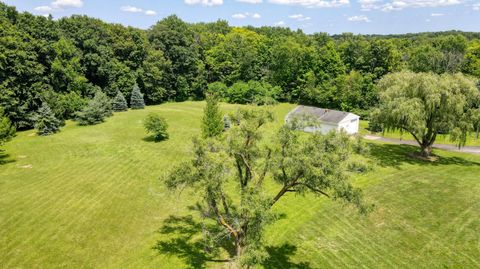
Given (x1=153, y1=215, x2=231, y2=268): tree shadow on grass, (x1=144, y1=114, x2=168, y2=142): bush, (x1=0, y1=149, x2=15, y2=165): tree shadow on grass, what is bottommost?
(x1=153, y1=215, x2=231, y2=268): tree shadow on grass

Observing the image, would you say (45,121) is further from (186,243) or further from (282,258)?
(282,258)

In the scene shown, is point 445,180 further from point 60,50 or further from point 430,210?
point 60,50

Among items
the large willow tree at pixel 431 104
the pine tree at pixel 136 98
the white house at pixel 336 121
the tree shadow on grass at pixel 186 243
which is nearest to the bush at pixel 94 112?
the pine tree at pixel 136 98

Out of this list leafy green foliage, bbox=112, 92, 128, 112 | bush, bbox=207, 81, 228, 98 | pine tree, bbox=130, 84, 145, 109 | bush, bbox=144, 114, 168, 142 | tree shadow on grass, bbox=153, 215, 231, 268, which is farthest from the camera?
bush, bbox=207, 81, 228, 98

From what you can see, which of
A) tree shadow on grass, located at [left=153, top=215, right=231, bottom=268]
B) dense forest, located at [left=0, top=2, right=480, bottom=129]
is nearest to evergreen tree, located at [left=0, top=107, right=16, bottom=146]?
dense forest, located at [left=0, top=2, right=480, bottom=129]

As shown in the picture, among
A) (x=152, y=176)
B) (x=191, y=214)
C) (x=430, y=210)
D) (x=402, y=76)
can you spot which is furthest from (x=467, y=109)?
(x=152, y=176)

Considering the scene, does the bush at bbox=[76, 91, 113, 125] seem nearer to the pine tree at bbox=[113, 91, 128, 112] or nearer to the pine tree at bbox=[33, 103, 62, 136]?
the pine tree at bbox=[33, 103, 62, 136]

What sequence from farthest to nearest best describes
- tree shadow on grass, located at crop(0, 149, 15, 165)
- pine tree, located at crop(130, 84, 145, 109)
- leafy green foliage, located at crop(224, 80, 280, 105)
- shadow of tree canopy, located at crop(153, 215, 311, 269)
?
leafy green foliage, located at crop(224, 80, 280, 105)
pine tree, located at crop(130, 84, 145, 109)
tree shadow on grass, located at crop(0, 149, 15, 165)
shadow of tree canopy, located at crop(153, 215, 311, 269)
